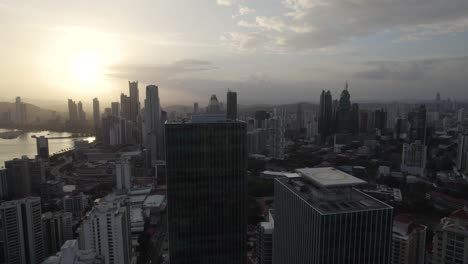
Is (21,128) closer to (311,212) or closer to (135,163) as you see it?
(135,163)

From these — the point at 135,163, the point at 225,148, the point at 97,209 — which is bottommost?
the point at 135,163

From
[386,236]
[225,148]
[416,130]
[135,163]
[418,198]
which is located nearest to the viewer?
[386,236]

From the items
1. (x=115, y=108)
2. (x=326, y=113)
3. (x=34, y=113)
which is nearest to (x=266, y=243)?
(x=326, y=113)

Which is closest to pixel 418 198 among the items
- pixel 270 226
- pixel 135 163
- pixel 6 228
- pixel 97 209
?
pixel 270 226

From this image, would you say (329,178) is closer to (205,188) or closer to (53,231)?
(205,188)

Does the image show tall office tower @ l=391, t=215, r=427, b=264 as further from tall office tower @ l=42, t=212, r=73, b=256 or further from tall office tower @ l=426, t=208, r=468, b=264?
tall office tower @ l=42, t=212, r=73, b=256

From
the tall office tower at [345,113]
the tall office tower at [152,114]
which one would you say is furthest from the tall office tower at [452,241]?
the tall office tower at [345,113]

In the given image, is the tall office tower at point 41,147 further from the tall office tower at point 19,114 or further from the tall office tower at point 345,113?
the tall office tower at point 345,113
